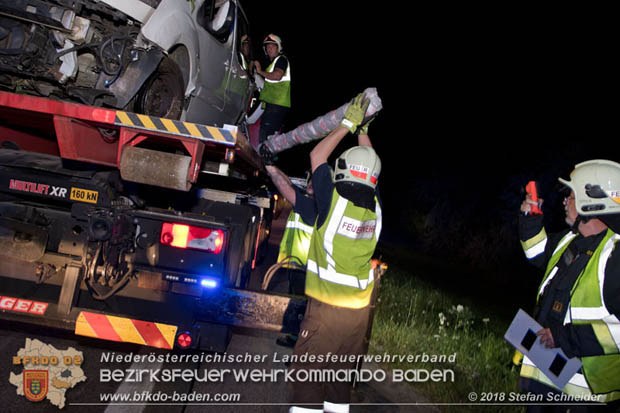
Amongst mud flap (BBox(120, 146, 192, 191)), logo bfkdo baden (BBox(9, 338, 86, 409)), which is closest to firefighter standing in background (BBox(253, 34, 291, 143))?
mud flap (BBox(120, 146, 192, 191))

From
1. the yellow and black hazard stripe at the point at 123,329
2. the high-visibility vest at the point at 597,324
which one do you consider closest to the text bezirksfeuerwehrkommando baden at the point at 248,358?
the yellow and black hazard stripe at the point at 123,329

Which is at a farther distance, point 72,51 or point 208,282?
point 208,282

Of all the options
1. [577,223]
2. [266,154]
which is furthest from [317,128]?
[577,223]

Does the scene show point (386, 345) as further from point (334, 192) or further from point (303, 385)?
point (334, 192)

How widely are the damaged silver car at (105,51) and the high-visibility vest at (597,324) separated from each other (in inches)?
131

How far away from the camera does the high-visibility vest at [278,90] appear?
5.96m

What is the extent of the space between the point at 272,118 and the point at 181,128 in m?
3.38

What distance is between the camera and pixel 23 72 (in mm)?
2893

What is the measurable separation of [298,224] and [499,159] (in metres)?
15.9

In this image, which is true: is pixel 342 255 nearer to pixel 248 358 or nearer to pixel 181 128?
pixel 181 128

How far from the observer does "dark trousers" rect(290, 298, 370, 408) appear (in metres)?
2.93

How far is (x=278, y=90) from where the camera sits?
6.02 m

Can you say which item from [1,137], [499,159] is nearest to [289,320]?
[1,137]

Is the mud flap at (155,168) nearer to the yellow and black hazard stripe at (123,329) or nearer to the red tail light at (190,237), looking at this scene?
the red tail light at (190,237)
